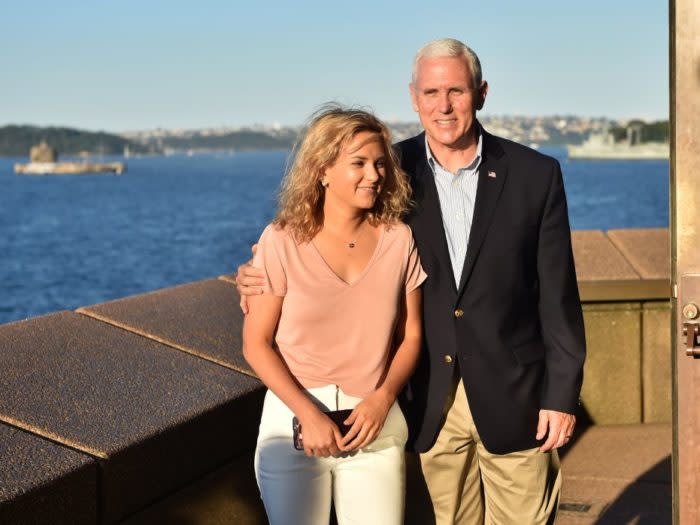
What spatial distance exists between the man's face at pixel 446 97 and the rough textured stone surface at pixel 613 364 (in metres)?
3.09

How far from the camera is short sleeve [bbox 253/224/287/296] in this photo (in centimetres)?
279

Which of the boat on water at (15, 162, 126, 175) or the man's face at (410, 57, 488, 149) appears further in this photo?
the boat on water at (15, 162, 126, 175)

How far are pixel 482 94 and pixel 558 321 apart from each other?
0.64m

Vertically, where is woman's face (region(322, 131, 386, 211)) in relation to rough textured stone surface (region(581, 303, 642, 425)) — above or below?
above

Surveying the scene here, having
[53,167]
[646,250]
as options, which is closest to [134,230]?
[646,250]

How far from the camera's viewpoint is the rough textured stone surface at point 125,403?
3.10 meters

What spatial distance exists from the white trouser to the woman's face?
0.47 metres

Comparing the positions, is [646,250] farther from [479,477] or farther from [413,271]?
[413,271]

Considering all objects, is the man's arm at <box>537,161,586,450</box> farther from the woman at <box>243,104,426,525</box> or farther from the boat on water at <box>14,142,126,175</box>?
the boat on water at <box>14,142,126,175</box>

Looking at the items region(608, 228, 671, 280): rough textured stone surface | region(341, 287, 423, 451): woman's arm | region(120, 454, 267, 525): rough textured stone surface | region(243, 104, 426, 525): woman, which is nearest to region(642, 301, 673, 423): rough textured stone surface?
region(608, 228, 671, 280): rough textured stone surface

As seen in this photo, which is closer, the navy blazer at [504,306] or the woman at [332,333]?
the woman at [332,333]

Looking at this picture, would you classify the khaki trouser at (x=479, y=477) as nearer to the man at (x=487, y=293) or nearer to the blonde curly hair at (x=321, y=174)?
the man at (x=487, y=293)

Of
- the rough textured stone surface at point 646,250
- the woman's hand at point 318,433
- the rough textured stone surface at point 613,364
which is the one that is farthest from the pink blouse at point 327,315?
the rough textured stone surface at point 646,250

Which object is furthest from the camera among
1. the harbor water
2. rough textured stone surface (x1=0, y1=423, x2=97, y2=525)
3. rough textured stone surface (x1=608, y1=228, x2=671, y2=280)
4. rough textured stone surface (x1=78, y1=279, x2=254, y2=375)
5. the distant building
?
the distant building
